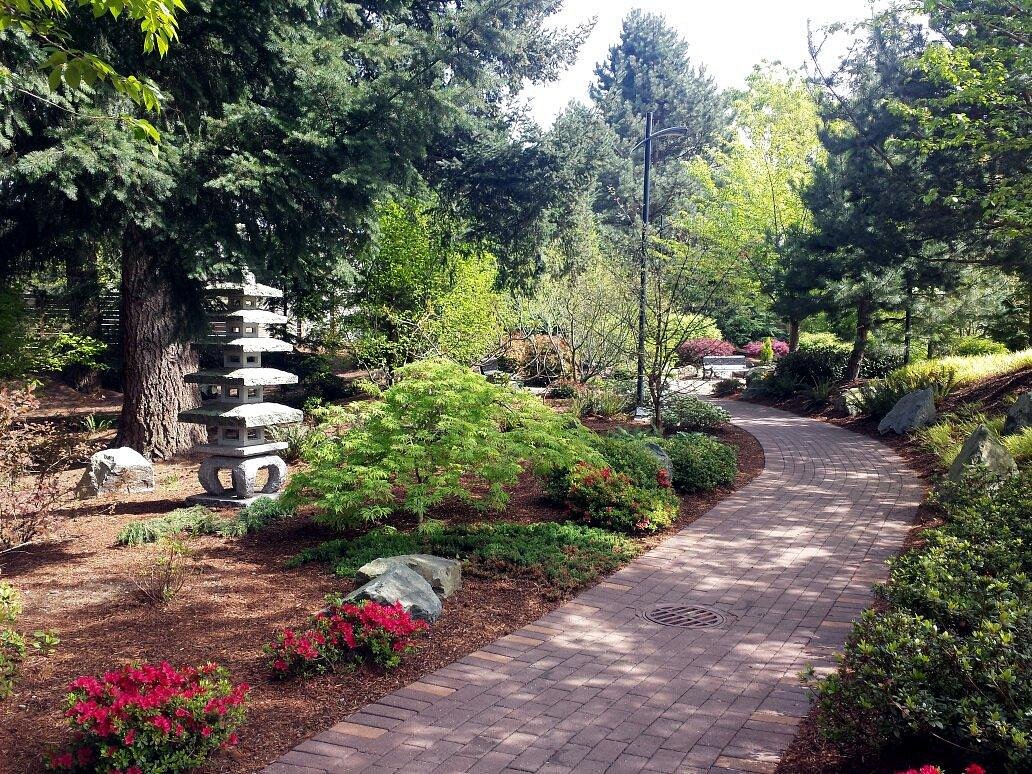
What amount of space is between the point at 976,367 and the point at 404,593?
579 inches

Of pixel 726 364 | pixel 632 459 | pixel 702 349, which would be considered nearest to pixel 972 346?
pixel 702 349

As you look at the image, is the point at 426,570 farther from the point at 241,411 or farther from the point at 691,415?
the point at 691,415

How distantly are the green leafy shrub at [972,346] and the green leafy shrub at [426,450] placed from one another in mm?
15923

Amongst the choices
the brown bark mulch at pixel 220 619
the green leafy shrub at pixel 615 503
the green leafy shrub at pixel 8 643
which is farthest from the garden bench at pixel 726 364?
the green leafy shrub at pixel 8 643

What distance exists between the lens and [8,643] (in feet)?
17.2

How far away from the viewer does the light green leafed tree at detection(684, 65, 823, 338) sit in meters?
25.5

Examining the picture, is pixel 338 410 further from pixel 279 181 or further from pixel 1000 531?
pixel 1000 531

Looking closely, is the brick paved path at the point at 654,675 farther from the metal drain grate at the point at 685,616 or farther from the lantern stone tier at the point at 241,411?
the lantern stone tier at the point at 241,411

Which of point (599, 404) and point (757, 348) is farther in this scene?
point (757, 348)

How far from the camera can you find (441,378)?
8.45 meters

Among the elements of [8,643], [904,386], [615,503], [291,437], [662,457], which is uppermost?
[904,386]

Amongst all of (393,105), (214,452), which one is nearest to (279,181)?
(393,105)

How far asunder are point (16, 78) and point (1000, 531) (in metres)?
11.2

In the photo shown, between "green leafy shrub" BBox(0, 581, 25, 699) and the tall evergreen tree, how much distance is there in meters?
6.37
